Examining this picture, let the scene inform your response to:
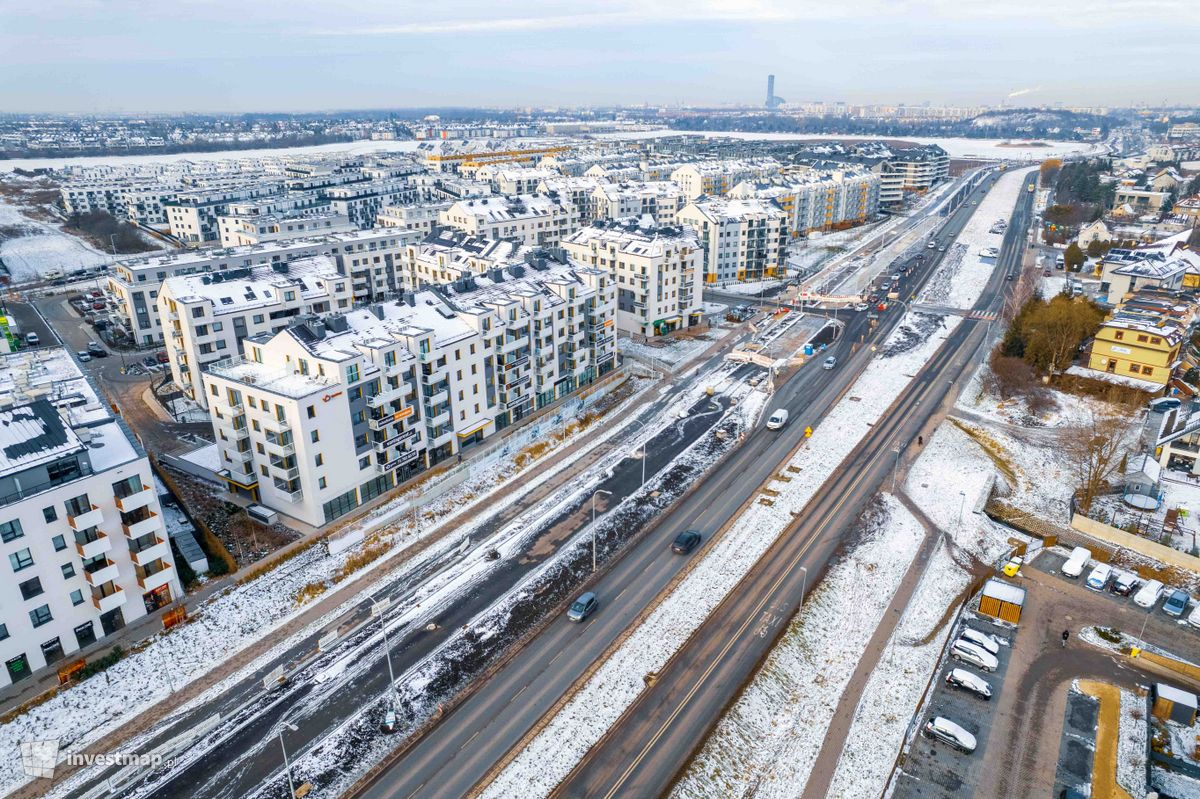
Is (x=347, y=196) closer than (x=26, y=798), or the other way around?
(x=26, y=798)

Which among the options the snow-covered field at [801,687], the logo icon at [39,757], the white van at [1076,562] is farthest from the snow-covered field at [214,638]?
the white van at [1076,562]

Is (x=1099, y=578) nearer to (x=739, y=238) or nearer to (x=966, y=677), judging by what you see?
(x=966, y=677)

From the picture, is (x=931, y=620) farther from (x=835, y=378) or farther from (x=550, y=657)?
(x=835, y=378)

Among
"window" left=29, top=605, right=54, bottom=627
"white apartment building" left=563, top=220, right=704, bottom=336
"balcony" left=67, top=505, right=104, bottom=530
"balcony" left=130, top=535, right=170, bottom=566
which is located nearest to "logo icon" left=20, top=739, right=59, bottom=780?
"window" left=29, top=605, right=54, bottom=627

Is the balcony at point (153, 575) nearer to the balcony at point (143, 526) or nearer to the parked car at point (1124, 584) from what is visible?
the balcony at point (143, 526)

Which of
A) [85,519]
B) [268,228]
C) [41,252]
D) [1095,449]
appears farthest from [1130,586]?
[41,252]

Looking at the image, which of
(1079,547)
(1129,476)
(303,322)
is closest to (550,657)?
(303,322)
